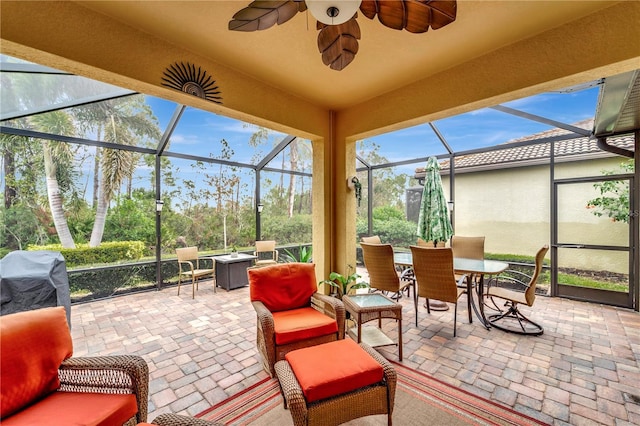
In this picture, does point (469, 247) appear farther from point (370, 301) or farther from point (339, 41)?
point (339, 41)

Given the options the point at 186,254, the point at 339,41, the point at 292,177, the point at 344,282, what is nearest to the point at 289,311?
the point at 344,282

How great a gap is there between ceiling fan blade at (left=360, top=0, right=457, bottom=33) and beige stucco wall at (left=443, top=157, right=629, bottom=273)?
16.4ft

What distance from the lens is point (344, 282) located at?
364 cm

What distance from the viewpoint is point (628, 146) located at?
14.0 ft

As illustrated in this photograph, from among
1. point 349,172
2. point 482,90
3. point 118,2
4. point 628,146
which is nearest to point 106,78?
point 118,2

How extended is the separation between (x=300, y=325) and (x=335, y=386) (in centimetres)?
86

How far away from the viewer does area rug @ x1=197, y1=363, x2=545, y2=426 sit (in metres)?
1.94

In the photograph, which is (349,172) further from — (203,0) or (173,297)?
(173,297)

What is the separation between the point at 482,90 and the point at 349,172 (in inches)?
73.0

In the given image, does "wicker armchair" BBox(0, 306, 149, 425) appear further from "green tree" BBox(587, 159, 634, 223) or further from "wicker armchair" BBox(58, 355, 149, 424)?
"green tree" BBox(587, 159, 634, 223)

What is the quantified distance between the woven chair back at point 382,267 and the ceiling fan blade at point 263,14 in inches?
115

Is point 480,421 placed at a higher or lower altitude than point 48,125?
lower

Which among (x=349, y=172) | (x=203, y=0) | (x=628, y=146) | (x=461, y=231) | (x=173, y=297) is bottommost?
(x=173, y=297)

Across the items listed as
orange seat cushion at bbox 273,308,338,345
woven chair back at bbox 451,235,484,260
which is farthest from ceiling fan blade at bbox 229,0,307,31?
woven chair back at bbox 451,235,484,260
